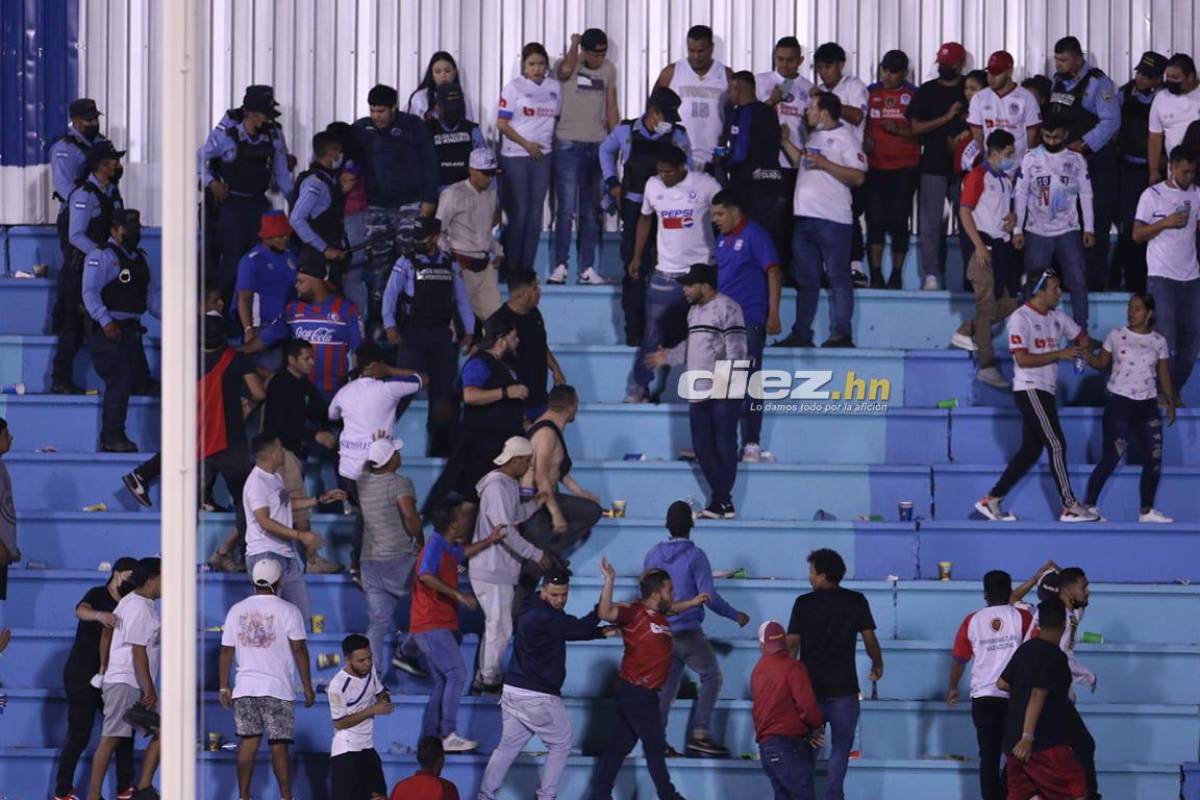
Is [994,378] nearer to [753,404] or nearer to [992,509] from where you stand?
[992,509]

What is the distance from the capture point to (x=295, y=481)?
11.8m

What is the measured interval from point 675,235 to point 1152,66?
3996 millimetres

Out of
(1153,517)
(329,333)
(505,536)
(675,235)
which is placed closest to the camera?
(505,536)

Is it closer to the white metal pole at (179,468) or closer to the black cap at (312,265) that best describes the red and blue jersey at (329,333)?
→ the black cap at (312,265)

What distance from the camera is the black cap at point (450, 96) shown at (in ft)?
45.1

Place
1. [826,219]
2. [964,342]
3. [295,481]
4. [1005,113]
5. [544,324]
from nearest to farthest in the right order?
[295,481]
[544,324]
[826,219]
[964,342]
[1005,113]

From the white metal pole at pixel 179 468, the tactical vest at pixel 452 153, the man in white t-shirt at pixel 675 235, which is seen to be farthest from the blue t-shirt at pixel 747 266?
the white metal pole at pixel 179 468

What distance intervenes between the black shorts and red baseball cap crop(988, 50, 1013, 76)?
705 centimetres

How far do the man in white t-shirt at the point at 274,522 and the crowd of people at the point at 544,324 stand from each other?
2cm

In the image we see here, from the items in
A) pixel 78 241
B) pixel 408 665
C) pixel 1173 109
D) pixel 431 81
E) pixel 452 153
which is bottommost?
pixel 408 665

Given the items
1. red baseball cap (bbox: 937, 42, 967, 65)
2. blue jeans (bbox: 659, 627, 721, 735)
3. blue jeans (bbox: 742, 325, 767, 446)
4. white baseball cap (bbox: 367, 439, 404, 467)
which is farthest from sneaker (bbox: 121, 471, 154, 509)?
red baseball cap (bbox: 937, 42, 967, 65)

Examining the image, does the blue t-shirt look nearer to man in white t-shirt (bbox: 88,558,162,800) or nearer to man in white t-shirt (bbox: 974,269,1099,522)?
man in white t-shirt (bbox: 974,269,1099,522)

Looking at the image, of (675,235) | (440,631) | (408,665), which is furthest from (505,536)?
(675,235)

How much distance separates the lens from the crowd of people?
10242 mm
